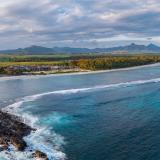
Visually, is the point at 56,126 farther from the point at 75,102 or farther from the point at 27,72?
the point at 27,72

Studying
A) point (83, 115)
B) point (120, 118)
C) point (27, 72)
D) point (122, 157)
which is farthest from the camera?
point (27, 72)

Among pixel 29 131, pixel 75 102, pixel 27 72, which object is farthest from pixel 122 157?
pixel 27 72

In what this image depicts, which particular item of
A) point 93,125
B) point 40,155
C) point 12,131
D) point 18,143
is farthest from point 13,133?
point 93,125

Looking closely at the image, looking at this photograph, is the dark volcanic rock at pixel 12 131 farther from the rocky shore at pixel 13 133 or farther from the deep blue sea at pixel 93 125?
the deep blue sea at pixel 93 125

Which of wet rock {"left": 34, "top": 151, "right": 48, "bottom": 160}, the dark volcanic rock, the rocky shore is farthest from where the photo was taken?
Answer: the dark volcanic rock

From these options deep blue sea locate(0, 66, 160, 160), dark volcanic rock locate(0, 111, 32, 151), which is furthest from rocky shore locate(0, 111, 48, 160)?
deep blue sea locate(0, 66, 160, 160)

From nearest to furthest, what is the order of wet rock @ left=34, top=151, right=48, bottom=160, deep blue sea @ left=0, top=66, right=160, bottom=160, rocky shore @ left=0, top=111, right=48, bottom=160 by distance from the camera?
wet rock @ left=34, top=151, right=48, bottom=160 → deep blue sea @ left=0, top=66, right=160, bottom=160 → rocky shore @ left=0, top=111, right=48, bottom=160

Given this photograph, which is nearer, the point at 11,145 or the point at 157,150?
the point at 157,150

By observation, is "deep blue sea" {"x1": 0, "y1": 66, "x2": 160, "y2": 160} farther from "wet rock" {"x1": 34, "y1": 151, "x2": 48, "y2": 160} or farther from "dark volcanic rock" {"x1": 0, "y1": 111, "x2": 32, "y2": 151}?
"dark volcanic rock" {"x1": 0, "y1": 111, "x2": 32, "y2": 151}
